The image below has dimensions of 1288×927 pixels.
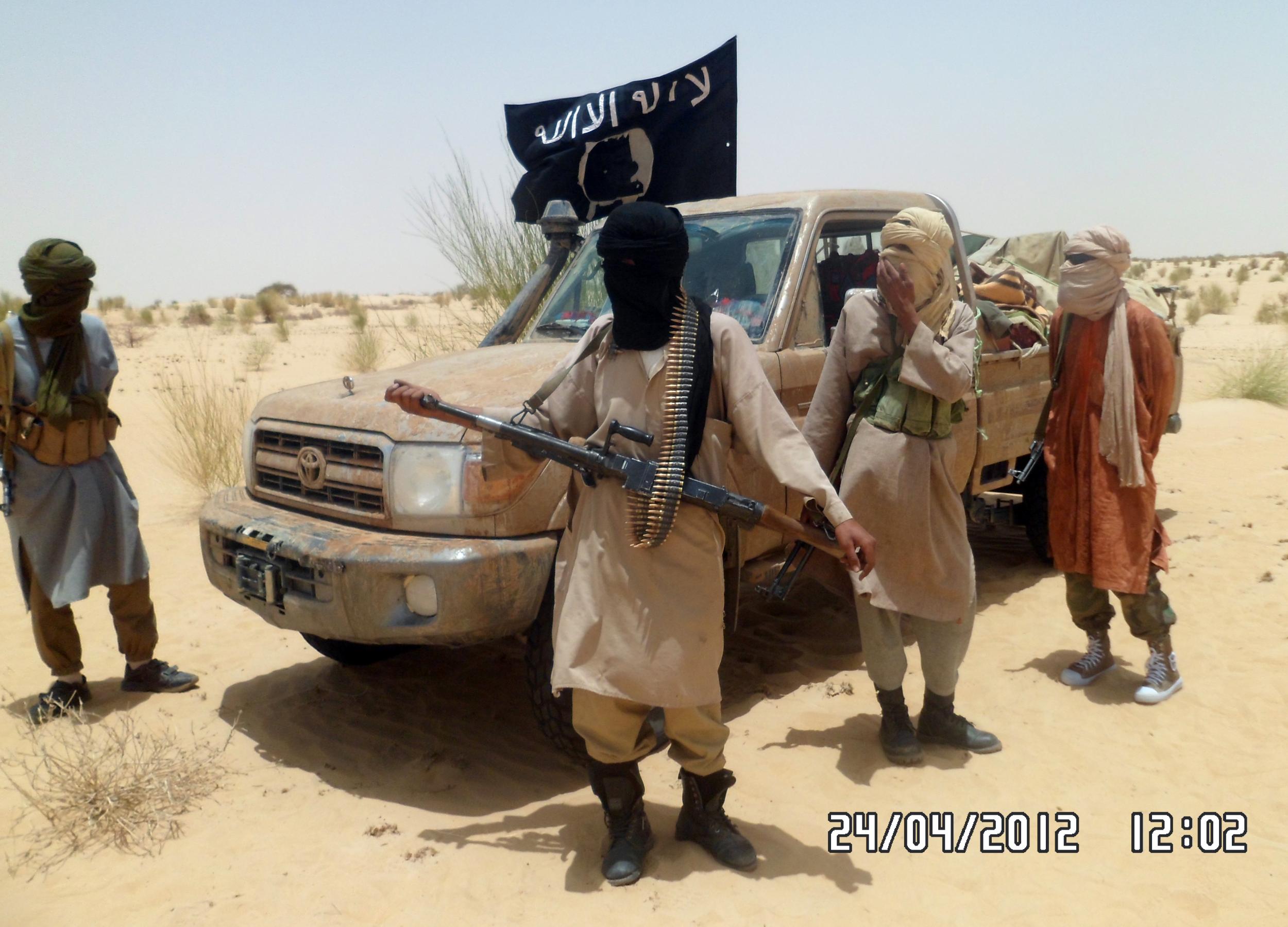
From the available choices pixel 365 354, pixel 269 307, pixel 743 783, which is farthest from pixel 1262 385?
pixel 269 307

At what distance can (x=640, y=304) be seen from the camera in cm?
275

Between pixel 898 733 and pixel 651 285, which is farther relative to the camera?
pixel 898 733

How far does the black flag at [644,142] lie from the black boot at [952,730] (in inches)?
113

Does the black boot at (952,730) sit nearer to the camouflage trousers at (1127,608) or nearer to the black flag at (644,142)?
the camouflage trousers at (1127,608)

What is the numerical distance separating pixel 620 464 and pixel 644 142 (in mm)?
3356

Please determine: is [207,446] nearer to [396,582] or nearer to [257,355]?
[396,582]

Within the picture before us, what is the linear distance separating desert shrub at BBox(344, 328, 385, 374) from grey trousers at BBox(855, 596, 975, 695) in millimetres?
13214

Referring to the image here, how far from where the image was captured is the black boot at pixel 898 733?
3723 mm

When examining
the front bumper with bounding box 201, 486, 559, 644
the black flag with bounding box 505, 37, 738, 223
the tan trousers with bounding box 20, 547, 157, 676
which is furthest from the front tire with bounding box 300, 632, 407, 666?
the black flag with bounding box 505, 37, 738, 223

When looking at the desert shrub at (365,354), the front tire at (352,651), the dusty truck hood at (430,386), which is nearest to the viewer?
the dusty truck hood at (430,386)

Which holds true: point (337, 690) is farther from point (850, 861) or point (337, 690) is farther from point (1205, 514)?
point (1205, 514)

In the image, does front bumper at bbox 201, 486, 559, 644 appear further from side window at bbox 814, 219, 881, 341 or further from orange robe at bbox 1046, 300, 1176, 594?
orange robe at bbox 1046, 300, 1176, 594

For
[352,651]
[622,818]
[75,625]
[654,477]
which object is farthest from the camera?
[352,651]

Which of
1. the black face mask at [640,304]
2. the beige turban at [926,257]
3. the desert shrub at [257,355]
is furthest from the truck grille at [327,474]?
the desert shrub at [257,355]
